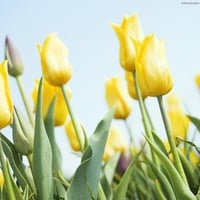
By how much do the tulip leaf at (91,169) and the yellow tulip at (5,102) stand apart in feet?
0.56

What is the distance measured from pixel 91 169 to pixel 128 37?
41 centimetres

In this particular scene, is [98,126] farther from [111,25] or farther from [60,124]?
[60,124]

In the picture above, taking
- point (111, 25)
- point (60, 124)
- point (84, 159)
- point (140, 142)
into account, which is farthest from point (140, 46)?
point (140, 142)

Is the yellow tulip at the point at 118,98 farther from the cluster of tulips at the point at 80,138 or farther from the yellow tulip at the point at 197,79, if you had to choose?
the yellow tulip at the point at 197,79

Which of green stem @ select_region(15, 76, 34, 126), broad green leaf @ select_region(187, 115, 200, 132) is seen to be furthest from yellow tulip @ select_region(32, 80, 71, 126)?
broad green leaf @ select_region(187, 115, 200, 132)

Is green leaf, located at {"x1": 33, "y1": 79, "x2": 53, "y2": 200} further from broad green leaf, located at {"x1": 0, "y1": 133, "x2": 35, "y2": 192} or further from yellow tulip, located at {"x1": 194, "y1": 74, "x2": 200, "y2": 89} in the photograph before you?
yellow tulip, located at {"x1": 194, "y1": 74, "x2": 200, "y2": 89}

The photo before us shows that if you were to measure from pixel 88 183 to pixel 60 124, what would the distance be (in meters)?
0.54

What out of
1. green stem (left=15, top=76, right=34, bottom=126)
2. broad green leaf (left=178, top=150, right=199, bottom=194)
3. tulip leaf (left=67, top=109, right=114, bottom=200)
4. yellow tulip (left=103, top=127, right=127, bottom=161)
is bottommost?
yellow tulip (left=103, top=127, right=127, bottom=161)

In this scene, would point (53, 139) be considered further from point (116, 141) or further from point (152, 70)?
point (116, 141)

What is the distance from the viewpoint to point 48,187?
1.11 m

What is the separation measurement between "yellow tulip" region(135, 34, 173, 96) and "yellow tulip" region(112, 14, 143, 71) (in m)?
0.12

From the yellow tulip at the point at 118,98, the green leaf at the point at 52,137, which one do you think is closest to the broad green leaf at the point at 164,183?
the green leaf at the point at 52,137

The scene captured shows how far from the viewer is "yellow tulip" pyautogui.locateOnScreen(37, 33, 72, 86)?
56.4 inches

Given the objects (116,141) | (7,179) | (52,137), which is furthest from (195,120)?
(116,141)
